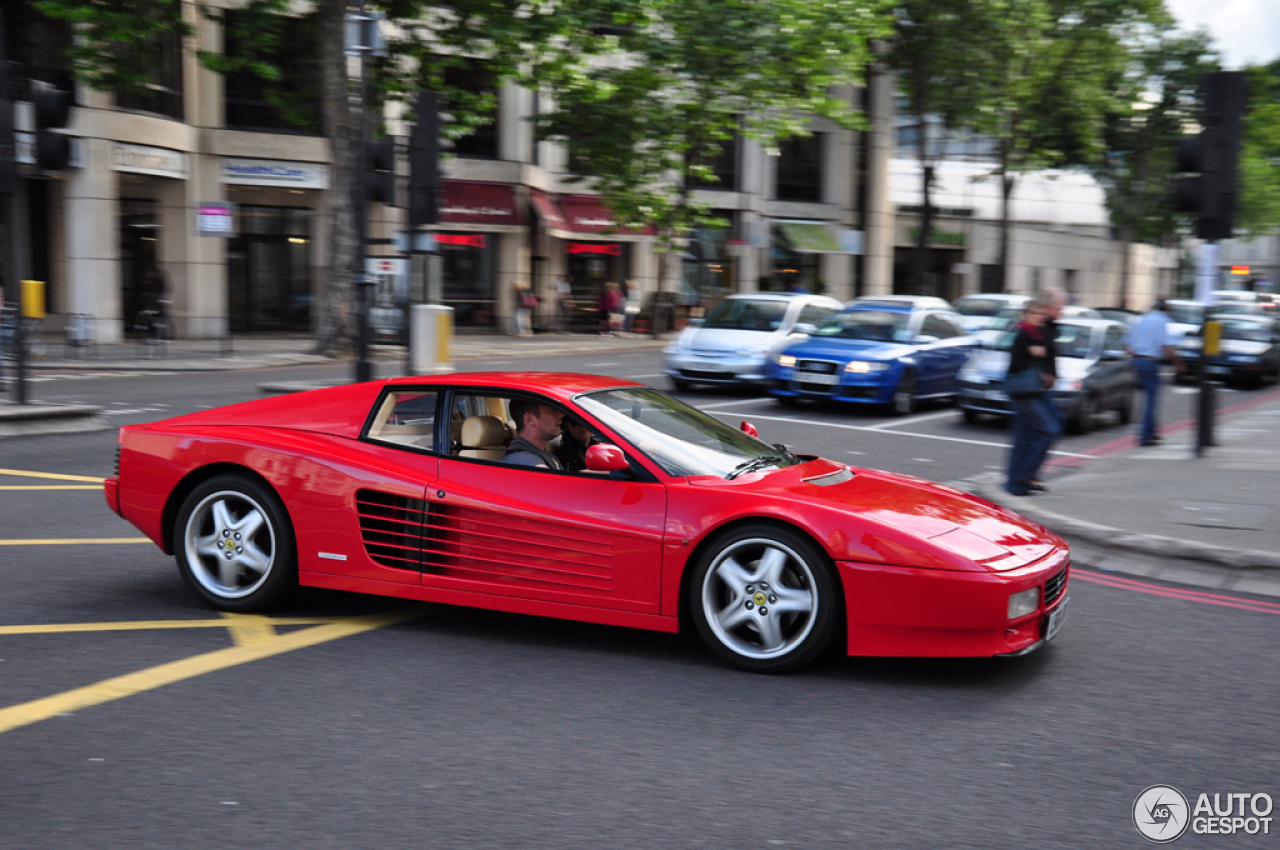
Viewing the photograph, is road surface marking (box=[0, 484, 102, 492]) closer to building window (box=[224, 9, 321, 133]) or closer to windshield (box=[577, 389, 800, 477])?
windshield (box=[577, 389, 800, 477])

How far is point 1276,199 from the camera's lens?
6125cm

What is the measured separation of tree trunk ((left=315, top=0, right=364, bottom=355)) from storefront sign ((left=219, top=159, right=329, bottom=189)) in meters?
8.28

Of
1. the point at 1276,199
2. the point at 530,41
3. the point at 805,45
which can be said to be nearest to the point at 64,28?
the point at 530,41

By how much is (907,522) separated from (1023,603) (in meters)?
0.55

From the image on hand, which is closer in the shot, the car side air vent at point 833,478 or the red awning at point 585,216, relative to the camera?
the car side air vent at point 833,478

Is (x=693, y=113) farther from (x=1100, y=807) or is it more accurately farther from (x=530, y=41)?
(x=1100, y=807)

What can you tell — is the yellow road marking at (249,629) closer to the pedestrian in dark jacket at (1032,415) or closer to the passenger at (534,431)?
the passenger at (534,431)

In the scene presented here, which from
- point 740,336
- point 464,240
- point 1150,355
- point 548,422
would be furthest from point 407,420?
point 464,240

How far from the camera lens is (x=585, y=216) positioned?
39156 mm

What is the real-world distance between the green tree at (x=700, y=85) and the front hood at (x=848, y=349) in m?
13.9

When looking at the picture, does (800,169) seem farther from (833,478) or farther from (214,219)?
(833,478)

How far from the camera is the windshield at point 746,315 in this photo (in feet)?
63.1

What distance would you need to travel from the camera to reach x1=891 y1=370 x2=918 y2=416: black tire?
16703 mm

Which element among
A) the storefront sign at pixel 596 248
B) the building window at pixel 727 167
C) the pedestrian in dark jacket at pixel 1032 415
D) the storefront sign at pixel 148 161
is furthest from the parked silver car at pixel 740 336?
the building window at pixel 727 167
